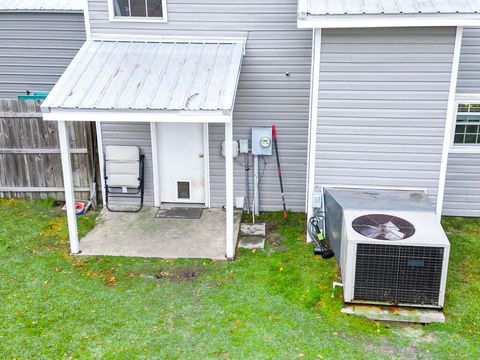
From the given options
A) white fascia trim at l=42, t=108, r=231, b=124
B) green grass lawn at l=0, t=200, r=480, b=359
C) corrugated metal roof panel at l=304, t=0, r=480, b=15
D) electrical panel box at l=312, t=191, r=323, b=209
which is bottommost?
green grass lawn at l=0, t=200, r=480, b=359

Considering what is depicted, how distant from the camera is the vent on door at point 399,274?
20.0 ft

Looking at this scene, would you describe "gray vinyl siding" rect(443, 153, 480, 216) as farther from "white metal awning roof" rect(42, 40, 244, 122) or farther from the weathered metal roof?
the weathered metal roof

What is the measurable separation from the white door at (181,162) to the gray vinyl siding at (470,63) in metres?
4.41

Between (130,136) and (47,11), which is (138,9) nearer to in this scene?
(130,136)

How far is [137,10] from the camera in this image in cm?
852

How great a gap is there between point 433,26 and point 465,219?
12.1 feet

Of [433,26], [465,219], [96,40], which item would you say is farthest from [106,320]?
[465,219]

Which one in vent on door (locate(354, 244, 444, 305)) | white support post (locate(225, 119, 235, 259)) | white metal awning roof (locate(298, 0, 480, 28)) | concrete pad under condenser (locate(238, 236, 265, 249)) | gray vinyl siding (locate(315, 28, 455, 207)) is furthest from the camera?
concrete pad under condenser (locate(238, 236, 265, 249))

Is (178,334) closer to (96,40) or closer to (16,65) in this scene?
(96,40)

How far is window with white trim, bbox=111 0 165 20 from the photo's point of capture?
8.47m

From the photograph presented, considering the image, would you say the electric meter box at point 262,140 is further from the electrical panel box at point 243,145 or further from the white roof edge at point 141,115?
the white roof edge at point 141,115

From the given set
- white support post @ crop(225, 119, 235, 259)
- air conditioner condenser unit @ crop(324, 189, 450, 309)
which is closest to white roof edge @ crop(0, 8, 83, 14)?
white support post @ crop(225, 119, 235, 259)

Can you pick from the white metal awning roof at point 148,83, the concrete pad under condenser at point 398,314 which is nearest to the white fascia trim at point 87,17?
the white metal awning roof at point 148,83

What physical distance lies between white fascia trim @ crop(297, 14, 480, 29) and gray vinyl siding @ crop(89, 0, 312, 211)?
1.41m
